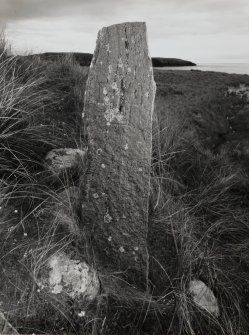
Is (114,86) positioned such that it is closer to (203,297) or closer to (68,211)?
(68,211)

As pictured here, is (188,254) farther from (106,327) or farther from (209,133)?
(209,133)

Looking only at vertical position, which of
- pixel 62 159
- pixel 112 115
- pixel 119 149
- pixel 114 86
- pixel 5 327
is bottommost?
pixel 5 327

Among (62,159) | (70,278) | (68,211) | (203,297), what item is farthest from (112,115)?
(203,297)

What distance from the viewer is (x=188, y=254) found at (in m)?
2.96

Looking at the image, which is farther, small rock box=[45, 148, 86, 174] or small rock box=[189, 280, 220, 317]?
small rock box=[45, 148, 86, 174]

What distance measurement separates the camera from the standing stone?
2.86 metres

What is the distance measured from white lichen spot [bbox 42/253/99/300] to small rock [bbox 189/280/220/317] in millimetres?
661

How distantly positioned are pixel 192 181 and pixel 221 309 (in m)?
1.55

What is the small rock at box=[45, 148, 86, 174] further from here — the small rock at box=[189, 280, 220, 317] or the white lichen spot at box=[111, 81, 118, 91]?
the small rock at box=[189, 280, 220, 317]

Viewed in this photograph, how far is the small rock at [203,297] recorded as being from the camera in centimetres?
282

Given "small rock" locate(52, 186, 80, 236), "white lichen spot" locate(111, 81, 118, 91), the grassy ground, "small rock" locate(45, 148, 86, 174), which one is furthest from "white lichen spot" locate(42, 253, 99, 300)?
"white lichen spot" locate(111, 81, 118, 91)

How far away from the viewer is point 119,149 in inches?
113

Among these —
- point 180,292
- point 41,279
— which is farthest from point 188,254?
point 41,279

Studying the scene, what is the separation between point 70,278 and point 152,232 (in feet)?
2.53
